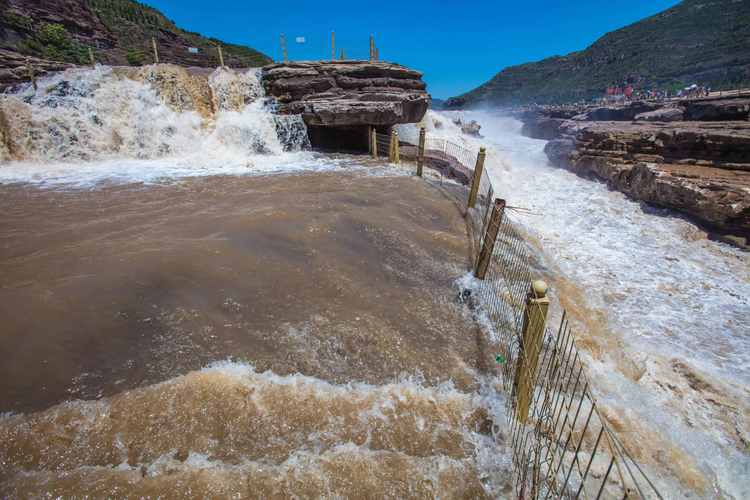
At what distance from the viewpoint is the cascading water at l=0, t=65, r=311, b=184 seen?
10891mm

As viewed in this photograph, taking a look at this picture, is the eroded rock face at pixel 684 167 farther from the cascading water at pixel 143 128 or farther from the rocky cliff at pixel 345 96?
the cascading water at pixel 143 128

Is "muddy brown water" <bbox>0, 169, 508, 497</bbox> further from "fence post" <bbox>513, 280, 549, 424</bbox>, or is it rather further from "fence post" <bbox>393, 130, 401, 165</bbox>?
"fence post" <bbox>393, 130, 401, 165</bbox>

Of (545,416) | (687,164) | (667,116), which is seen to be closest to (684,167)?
(687,164)

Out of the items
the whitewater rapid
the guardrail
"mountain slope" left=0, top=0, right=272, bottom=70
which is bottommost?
the whitewater rapid

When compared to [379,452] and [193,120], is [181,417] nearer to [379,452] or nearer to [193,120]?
[379,452]

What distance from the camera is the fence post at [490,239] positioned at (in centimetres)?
490

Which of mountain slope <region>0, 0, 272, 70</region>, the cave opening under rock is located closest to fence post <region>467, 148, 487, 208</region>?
the cave opening under rock

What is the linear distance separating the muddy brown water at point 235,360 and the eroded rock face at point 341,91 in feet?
29.1

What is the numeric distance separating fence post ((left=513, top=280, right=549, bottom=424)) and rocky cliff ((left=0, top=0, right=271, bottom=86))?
17.9 meters

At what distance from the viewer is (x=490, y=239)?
5.07 metres

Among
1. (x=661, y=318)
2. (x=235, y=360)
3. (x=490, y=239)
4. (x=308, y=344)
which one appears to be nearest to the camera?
(x=235, y=360)

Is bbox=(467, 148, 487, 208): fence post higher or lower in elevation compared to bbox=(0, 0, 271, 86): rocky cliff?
lower

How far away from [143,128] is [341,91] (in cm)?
791

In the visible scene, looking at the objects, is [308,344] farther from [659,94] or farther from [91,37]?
[659,94]
